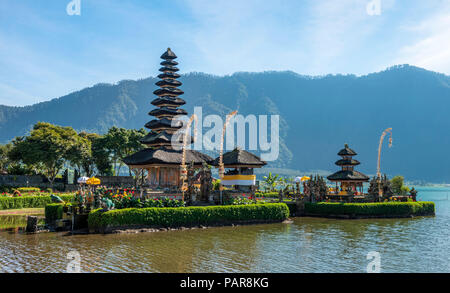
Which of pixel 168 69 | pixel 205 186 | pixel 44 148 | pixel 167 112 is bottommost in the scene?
pixel 205 186

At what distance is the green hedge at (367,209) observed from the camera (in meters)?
40.2

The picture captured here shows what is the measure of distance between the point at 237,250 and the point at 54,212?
17.2 m

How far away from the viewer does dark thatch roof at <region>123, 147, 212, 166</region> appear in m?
41.8

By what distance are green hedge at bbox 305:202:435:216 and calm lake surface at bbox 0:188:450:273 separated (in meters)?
8.11

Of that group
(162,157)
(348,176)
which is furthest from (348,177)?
(162,157)

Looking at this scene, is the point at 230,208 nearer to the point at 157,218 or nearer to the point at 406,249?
the point at 157,218

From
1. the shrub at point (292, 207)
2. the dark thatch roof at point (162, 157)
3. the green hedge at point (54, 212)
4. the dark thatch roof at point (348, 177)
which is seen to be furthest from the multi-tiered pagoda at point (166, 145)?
the dark thatch roof at point (348, 177)

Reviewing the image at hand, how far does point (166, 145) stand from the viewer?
4666 centimetres

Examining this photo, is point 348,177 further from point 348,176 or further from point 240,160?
point 240,160

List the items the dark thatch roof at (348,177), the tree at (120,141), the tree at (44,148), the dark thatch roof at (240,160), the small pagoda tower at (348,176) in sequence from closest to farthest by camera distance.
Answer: the dark thatch roof at (240,160) → the dark thatch roof at (348,177) → the small pagoda tower at (348,176) → the tree at (44,148) → the tree at (120,141)

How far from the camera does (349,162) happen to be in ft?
170

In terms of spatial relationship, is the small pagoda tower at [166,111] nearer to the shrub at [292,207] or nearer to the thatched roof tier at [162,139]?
the thatched roof tier at [162,139]

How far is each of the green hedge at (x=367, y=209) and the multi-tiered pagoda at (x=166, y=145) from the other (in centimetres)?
1273
